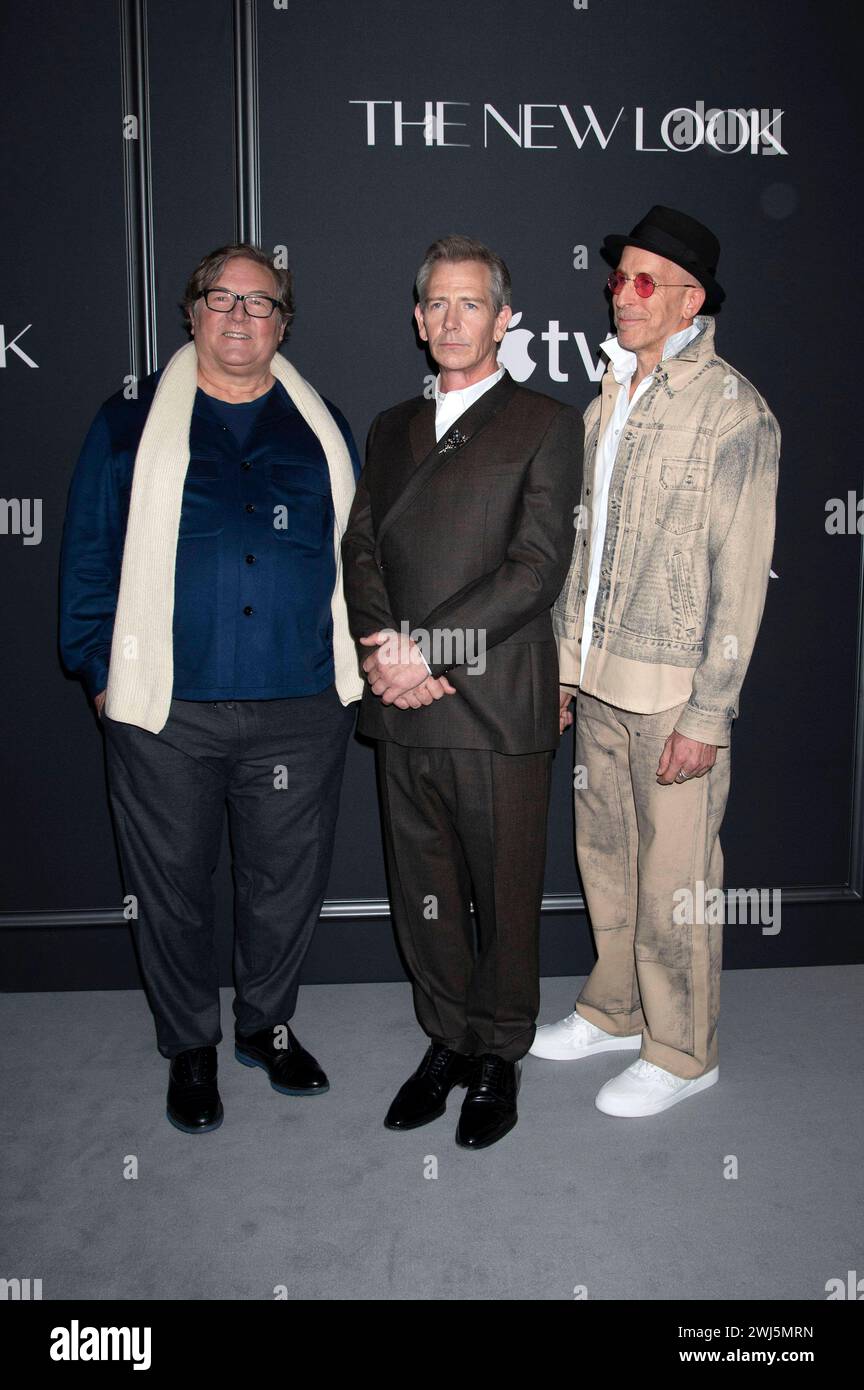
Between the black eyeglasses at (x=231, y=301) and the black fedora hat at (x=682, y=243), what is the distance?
0.80 m

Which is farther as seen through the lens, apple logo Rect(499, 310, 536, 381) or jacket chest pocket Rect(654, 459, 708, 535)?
apple logo Rect(499, 310, 536, 381)

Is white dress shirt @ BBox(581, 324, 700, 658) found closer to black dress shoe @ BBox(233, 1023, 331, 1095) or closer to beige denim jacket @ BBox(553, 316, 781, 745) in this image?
beige denim jacket @ BBox(553, 316, 781, 745)

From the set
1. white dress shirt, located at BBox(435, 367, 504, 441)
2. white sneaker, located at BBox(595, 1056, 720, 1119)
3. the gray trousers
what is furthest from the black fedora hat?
white sneaker, located at BBox(595, 1056, 720, 1119)

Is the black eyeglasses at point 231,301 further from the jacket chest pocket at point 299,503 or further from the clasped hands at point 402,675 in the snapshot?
the clasped hands at point 402,675

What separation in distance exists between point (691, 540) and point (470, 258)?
738mm

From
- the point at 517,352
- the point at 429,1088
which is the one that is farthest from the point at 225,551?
the point at 429,1088

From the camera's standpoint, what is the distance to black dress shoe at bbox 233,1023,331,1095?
2.50 meters

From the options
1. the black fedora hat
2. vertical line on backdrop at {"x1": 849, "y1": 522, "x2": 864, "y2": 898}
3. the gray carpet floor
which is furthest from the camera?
vertical line on backdrop at {"x1": 849, "y1": 522, "x2": 864, "y2": 898}

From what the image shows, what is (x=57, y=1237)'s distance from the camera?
2004 mm

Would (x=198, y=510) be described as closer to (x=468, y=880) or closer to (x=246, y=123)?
(x=468, y=880)

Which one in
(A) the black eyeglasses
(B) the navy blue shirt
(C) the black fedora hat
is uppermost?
(C) the black fedora hat

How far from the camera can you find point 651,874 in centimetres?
238

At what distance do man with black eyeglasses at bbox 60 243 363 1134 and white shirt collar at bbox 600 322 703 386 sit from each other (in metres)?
0.65
